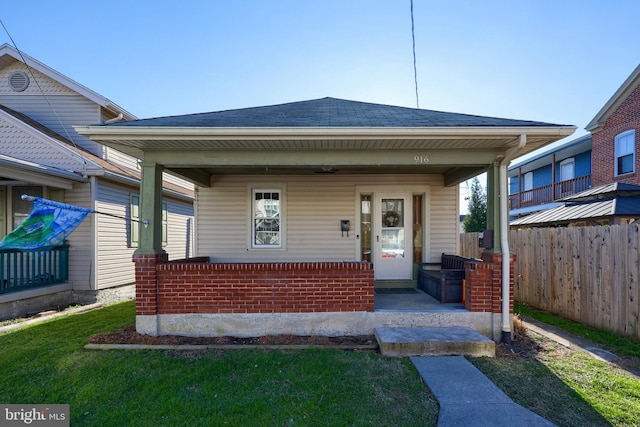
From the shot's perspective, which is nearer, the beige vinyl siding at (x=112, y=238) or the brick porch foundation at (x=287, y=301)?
the brick porch foundation at (x=287, y=301)

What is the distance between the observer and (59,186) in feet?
24.7

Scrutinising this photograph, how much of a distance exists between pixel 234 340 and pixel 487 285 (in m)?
3.97

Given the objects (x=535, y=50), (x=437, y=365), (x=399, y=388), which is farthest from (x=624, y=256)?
(x=535, y=50)

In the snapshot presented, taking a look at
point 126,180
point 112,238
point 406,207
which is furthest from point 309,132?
point 112,238

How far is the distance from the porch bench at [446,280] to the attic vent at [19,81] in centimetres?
1171

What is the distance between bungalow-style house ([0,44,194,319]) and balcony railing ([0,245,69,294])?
0.02m

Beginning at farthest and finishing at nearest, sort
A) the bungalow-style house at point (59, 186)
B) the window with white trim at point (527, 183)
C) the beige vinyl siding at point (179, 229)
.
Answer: the window with white trim at point (527, 183) → the beige vinyl siding at point (179, 229) → the bungalow-style house at point (59, 186)

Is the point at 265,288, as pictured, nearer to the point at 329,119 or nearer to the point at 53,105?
the point at 329,119

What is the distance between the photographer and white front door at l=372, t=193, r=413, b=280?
7.22 metres

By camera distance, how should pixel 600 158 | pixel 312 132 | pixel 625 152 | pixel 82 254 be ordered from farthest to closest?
pixel 600 158, pixel 625 152, pixel 82 254, pixel 312 132

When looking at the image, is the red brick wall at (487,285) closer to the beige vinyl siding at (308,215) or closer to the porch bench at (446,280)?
the porch bench at (446,280)

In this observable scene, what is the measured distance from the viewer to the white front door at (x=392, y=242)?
23.7ft

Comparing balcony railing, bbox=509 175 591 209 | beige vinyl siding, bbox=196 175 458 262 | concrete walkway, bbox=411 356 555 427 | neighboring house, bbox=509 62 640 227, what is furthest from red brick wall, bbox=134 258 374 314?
balcony railing, bbox=509 175 591 209

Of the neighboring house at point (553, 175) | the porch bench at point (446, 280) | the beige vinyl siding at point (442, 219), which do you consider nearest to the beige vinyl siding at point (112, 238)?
the porch bench at point (446, 280)
